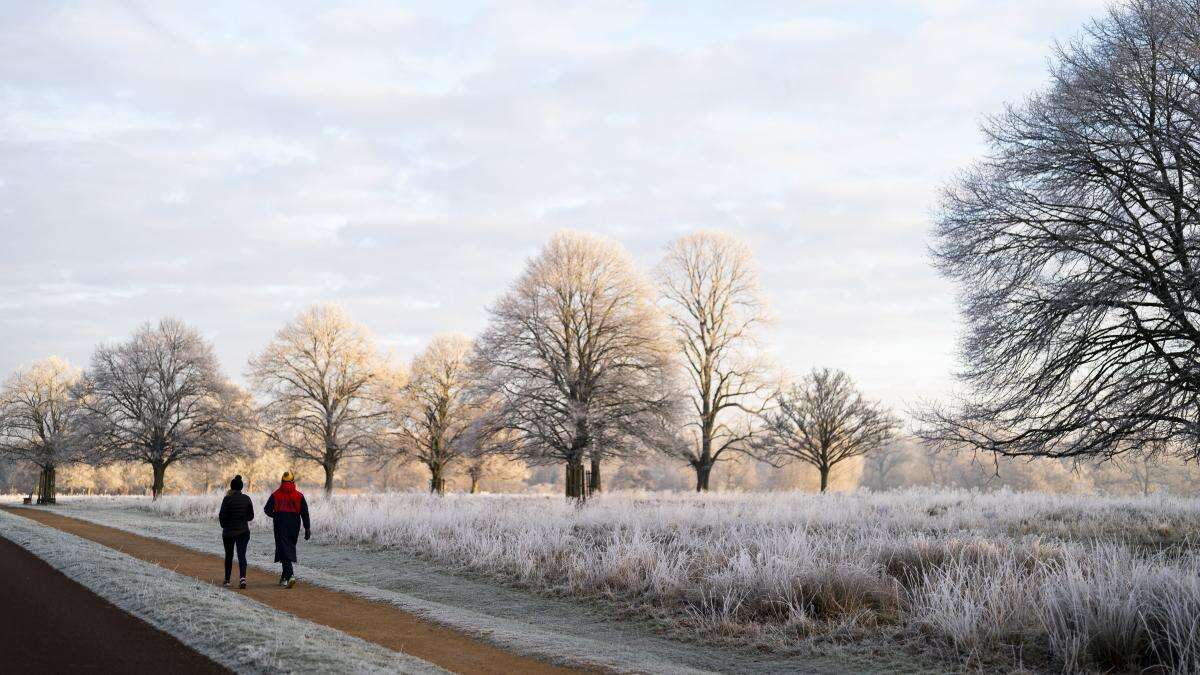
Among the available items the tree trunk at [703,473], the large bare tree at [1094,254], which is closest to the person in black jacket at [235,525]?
the large bare tree at [1094,254]

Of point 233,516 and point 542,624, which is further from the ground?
point 233,516

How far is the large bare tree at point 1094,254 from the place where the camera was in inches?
542

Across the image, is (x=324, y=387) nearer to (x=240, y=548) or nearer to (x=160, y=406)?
(x=160, y=406)

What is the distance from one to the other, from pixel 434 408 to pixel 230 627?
134ft

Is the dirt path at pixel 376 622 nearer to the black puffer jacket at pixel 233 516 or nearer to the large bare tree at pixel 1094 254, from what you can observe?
the black puffer jacket at pixel 233 516

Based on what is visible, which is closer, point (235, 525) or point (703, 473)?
point (235, 525)

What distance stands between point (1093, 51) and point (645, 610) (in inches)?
528

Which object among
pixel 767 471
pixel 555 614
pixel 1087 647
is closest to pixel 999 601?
pixel 1087 647

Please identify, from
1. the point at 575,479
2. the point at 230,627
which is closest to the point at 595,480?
the point at 575,479

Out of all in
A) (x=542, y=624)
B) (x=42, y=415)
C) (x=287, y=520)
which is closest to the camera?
(x=542, y=624)

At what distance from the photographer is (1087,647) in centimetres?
751

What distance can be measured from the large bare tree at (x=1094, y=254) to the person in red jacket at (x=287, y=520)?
1213cm

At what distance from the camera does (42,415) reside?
174 ft

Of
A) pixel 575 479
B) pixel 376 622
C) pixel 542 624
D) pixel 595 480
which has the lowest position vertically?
pixel 542 624
